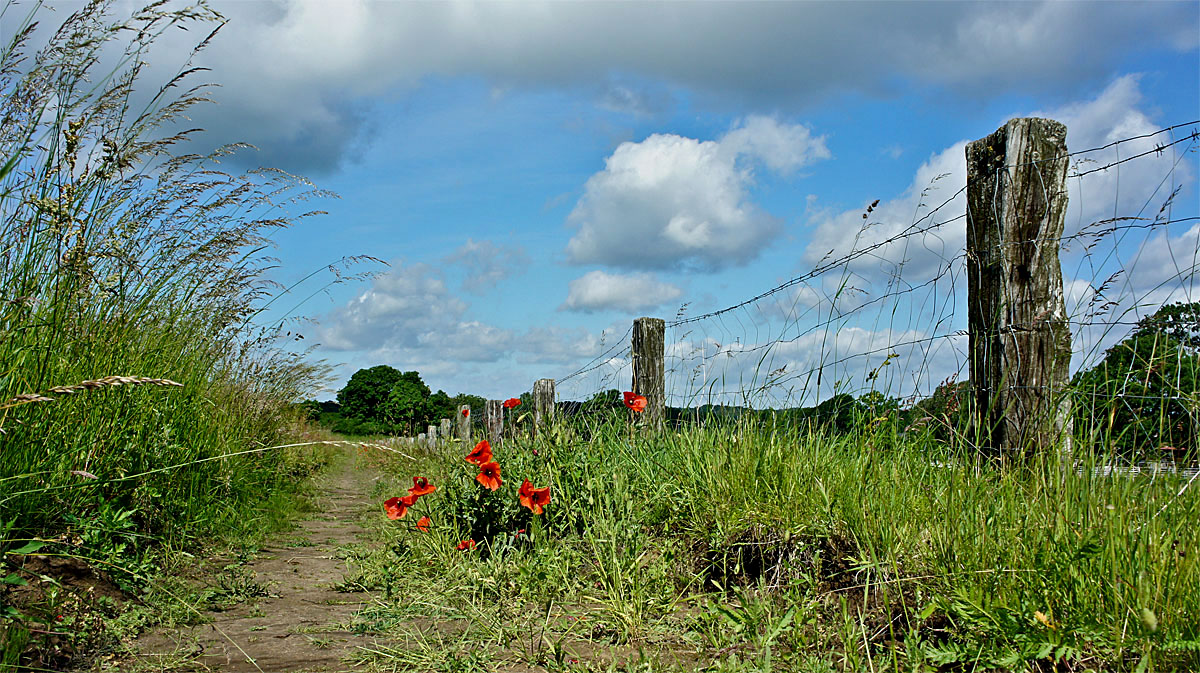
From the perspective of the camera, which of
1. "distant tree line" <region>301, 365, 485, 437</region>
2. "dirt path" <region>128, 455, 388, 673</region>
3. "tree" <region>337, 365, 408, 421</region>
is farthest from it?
"tree" <region>337, 365, 408, 421</region>

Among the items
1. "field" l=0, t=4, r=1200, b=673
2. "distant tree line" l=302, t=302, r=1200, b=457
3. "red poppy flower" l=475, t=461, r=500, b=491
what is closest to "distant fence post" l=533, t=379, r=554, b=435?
"field" l=0, t=4, r=1200, b=673

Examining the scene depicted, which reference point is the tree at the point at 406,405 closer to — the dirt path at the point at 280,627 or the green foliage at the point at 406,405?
the green foliage at the point at 406,405

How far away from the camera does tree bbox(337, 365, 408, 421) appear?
45.6 metres

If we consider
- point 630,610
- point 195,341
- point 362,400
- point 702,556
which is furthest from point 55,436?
point 362,400

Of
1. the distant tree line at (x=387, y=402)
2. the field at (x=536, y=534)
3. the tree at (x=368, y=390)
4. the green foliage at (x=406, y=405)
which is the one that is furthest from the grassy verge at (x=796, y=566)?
the tree at (x=368, y=390)

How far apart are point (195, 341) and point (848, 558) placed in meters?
3.88

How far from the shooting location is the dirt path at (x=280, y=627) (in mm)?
2465

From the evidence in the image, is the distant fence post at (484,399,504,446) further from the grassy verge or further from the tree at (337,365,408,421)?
the tree at (337,365,408,421)

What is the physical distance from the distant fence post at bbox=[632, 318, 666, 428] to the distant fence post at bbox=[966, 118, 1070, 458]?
8.46 ft

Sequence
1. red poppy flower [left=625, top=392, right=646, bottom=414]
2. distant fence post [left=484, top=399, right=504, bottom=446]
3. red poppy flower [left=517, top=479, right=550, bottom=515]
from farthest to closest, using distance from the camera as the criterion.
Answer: distant fence post [left=484, top=399, right=504, bottom=446]
red poppy flower [left=625, top=392, right=646, bottom=414]
red poppy flower [left=517, top=479, right=550, bottom=515]

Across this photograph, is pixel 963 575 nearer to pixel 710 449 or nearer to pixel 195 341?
pixel 710 449

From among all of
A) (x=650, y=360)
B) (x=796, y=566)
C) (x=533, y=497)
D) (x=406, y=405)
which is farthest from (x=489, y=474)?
(x=406, y=405)

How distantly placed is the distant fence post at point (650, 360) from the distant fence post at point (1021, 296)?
8.46 ft

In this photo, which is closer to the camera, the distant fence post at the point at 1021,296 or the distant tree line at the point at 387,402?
the distant fence post at the point at 1021,296
